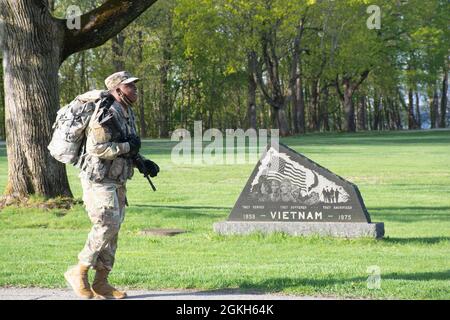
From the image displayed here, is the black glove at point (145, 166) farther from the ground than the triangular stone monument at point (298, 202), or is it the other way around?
the black glove at point (145, 166)

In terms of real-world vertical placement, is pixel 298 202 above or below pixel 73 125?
below

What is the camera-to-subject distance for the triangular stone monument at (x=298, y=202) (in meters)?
13.3

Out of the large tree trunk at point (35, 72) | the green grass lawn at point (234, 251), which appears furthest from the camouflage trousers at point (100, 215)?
→ the large tree trunk at point (35, 72)

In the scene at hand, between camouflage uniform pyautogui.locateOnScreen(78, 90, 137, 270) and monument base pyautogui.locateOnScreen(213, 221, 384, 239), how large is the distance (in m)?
5.30

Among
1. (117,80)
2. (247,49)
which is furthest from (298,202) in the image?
(247,49)

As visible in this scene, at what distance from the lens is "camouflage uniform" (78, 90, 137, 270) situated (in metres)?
8.44

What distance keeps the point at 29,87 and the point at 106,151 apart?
355 inches

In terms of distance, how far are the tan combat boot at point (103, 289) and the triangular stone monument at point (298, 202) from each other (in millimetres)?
5156

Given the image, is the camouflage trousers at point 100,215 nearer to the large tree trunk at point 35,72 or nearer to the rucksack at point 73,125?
the rucksack at point 73,125

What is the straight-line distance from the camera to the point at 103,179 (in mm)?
8531

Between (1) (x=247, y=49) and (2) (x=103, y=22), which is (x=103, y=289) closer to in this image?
(2) (x=103, y=22)

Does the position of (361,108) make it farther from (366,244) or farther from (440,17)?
(366,244)

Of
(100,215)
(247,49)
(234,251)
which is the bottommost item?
(234,251)
